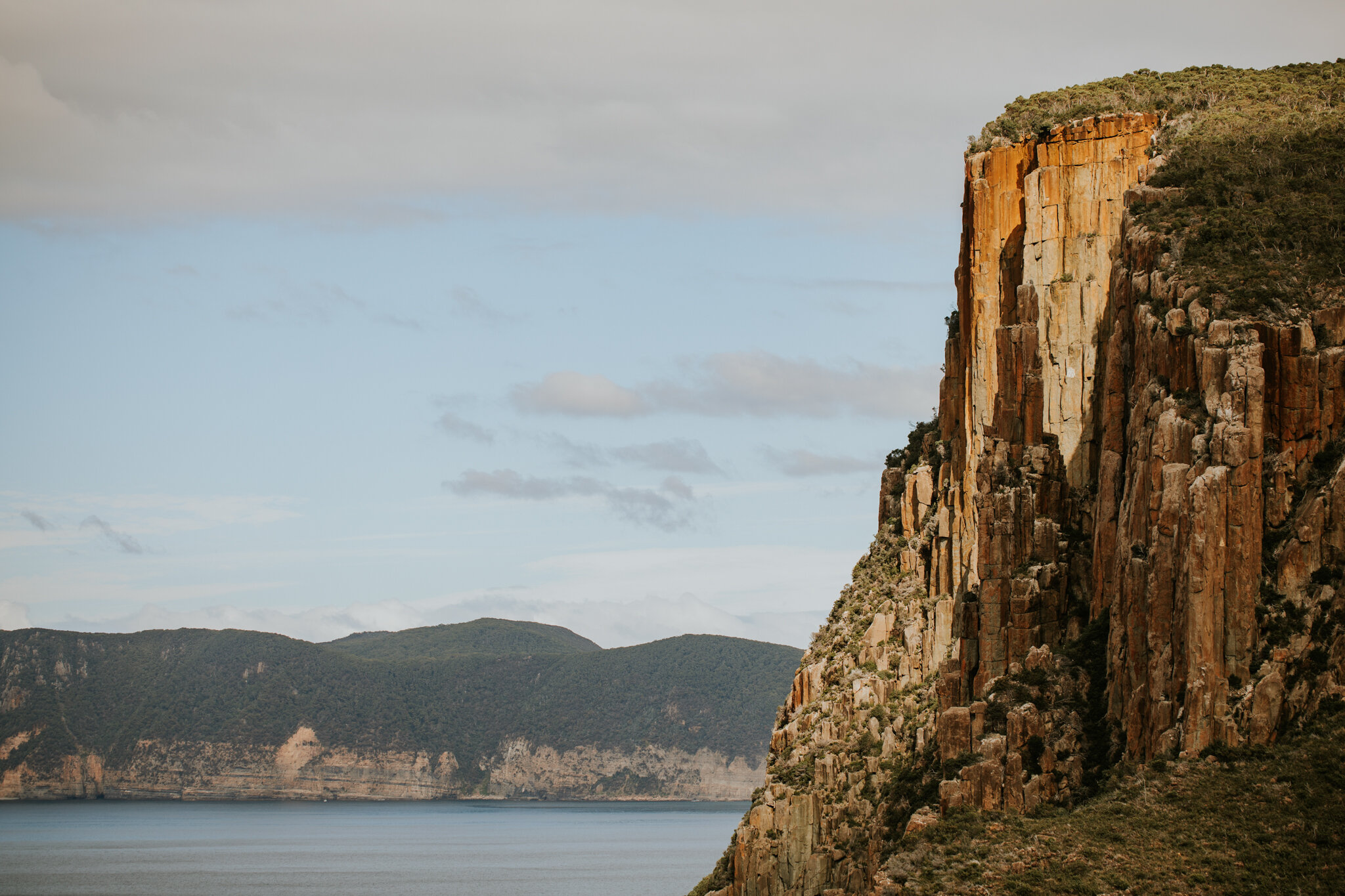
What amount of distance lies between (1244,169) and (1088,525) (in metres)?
15.3

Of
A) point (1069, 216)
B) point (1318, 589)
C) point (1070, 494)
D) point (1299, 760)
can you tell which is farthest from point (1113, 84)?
point (1299, 760)

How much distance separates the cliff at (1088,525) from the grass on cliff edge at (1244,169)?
0.60 ft

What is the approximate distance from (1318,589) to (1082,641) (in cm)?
1088

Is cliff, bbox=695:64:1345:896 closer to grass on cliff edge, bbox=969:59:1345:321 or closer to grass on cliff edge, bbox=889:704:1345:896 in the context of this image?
grass on cliff edge, bbox=969:59:1345:321

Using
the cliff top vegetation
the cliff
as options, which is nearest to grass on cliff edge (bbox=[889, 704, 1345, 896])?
the cliff

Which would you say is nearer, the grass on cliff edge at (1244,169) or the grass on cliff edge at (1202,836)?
the grass on cliff edge at (1202,836)

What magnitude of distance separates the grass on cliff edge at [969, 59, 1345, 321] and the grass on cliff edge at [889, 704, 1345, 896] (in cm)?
1492

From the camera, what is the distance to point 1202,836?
45.2 metres

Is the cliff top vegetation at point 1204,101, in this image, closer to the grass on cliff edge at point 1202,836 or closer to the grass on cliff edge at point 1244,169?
the grass on cliff edge at point 1244,169

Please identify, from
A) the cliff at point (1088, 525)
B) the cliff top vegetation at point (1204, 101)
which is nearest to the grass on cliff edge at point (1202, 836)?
the cliff at point (1088, 525)

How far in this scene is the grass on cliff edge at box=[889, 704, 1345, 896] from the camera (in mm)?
43375

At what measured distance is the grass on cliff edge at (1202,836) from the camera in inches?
1708

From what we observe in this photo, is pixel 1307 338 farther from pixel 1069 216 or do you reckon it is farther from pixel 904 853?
pixel 904 853

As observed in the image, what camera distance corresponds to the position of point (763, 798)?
74.5 m
